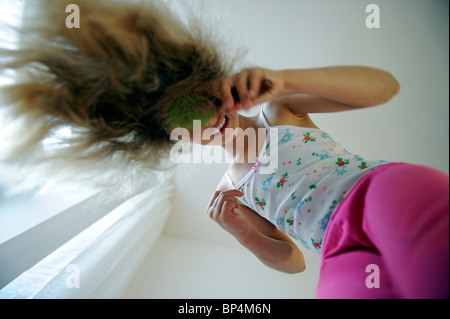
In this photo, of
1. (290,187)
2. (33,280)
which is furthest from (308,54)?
(33,280)

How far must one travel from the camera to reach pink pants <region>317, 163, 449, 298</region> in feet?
0.79

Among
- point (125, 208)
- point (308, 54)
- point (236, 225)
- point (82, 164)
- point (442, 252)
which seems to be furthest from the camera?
point (308, 54)

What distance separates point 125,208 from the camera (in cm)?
97

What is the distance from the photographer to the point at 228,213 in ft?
1.89

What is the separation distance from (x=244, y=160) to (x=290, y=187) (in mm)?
188

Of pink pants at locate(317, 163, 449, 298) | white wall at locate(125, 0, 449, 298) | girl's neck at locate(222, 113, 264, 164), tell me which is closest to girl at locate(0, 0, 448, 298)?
pink pants at locate(317, 163, 449, 298)

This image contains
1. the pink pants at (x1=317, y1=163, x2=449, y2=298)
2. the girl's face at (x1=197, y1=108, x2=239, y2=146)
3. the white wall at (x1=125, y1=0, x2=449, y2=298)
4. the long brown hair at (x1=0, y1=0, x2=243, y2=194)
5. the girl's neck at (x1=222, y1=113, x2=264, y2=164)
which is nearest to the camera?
the pink pants at (x1=317, y1=163, x2=449, y2=298)

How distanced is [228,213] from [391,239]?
1.17 feet

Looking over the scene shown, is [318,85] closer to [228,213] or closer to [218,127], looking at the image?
[218,127]

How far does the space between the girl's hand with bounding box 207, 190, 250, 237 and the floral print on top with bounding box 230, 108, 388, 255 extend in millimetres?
56

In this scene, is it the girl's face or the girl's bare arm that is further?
the girl's face

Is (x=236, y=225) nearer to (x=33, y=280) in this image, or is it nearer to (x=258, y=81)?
(x=258, y=81)

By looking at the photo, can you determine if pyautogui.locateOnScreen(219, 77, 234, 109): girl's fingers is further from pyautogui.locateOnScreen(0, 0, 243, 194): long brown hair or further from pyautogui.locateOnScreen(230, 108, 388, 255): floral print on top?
pyautogui.locateOnScreen(230, 108, 388, 255): floral print on top

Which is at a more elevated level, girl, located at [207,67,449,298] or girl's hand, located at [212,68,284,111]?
girl's hand, located at [212,68,284,111]
